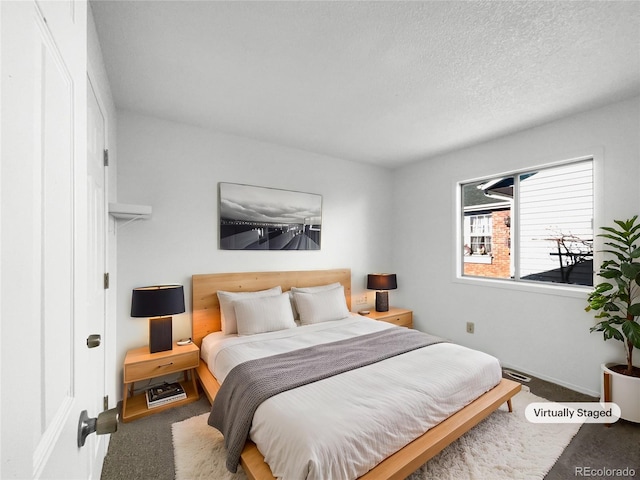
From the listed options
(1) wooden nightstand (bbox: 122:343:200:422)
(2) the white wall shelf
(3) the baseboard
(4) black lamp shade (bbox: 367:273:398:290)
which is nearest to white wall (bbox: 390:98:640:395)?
(3) the baseboard

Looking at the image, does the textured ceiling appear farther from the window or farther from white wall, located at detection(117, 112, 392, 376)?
the window

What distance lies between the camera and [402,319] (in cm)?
410

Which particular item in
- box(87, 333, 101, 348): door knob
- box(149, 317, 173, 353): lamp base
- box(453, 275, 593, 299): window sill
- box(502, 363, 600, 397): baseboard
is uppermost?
box(87, 333, 101, 348): door knob

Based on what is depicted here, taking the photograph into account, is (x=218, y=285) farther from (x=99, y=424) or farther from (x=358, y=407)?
(x=99, y=424)

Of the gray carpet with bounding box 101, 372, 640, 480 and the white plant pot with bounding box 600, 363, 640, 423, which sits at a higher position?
the white plant pot with bounding box 600, 363, 640, 423

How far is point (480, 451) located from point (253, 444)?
1491 mm

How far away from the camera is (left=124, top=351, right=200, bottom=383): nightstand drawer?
2.35m

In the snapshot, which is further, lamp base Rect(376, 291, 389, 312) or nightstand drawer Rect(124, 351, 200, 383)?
lamp base Rect(376, 291, 389, 312)

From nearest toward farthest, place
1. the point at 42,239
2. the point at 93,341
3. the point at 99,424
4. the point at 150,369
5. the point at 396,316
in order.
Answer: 1. the point at 42,239
2. the point at 99,424
3. the point at 93,341
4. the point at 150,369
5. the point at 396,316

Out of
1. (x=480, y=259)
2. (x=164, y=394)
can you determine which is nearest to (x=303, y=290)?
(x=164, y=394)

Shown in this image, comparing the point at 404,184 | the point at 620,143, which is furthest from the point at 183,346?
the point at 620,143

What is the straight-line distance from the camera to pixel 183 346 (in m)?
2.71

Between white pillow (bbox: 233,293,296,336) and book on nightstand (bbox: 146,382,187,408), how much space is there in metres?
0.69

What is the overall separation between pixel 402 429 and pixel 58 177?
1.85 meters
